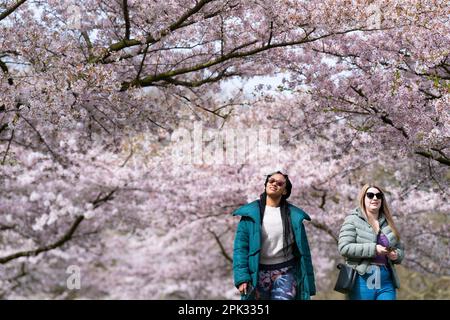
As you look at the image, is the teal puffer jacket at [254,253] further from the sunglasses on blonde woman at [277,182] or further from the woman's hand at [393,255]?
the woman's hand at [393,255]

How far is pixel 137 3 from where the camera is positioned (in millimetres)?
8125

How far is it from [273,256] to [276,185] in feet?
1.76

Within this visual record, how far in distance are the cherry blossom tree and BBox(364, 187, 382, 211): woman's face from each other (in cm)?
100

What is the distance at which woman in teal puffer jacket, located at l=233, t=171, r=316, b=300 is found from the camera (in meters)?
5.67

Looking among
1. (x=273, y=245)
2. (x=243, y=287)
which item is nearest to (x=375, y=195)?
(x=273, y=245)

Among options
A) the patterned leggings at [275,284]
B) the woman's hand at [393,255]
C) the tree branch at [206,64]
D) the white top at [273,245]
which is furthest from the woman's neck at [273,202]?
the tree branch at [206,64]

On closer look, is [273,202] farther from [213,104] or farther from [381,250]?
[213,104]

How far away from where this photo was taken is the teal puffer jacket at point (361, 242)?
5.82 meters

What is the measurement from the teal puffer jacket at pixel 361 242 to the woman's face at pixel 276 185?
1.93 feet

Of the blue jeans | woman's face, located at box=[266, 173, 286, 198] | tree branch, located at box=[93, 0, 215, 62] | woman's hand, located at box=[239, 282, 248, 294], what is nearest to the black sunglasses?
the blue jeans

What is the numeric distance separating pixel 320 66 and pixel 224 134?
20.7 ft
